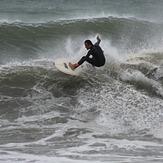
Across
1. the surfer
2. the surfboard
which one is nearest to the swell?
the surfboard

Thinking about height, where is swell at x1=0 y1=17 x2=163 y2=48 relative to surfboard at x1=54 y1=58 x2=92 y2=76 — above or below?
above

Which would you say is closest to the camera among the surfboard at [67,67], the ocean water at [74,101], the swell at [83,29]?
the ocean water at [74,101]

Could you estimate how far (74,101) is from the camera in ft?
29.6

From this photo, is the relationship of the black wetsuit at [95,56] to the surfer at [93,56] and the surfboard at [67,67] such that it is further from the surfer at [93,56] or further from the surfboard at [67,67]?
the surfboard at [67,67]

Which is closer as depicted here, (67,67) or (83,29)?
(67,67)

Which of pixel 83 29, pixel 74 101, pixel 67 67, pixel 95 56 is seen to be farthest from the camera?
pixel 83 29

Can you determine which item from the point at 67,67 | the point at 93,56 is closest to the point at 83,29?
the point at 67,67

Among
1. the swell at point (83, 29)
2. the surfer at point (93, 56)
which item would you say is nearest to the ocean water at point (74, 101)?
the swell at point (83, 29)

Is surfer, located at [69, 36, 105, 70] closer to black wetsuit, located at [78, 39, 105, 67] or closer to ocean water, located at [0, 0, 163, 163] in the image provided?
black wetsuit, located at [78, 39, 105, 67]

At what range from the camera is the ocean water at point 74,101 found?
19.8ft

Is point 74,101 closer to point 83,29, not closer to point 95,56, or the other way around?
point 95,56

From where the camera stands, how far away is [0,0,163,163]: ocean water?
6023 mm

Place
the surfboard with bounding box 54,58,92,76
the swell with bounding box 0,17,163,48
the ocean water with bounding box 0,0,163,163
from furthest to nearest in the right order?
the swell with bounding box 0,17,163,48 < the surfboard with bounding box 54,58,92,76 < the ocean water with bounding box 0,0,163,163

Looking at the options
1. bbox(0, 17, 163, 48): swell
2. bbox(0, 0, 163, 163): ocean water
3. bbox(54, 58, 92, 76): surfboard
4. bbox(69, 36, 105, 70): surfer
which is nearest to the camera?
bbox(0, 0, 163, 163): ocean water
